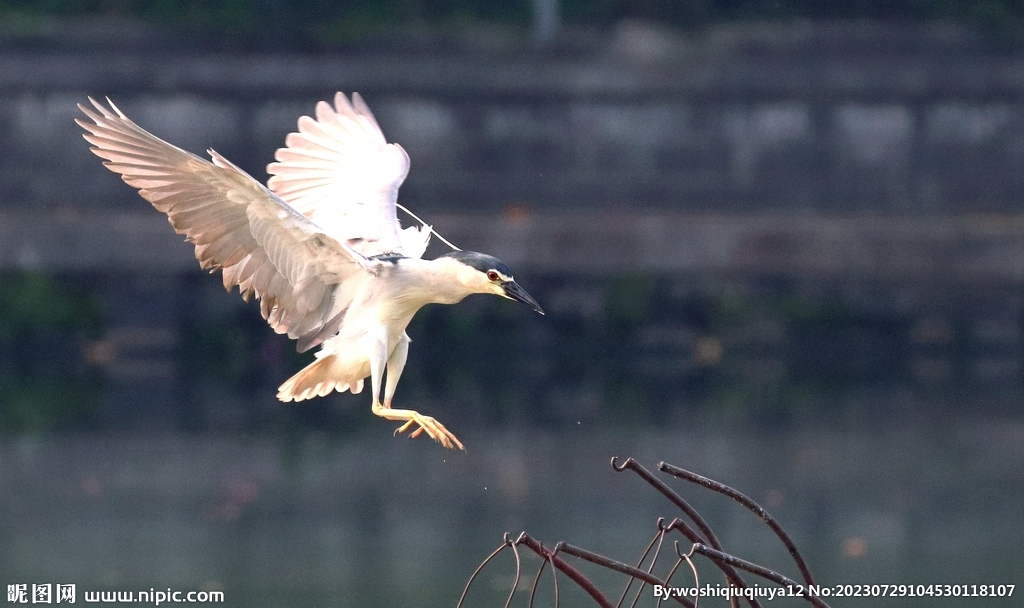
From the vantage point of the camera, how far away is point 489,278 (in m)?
3.40

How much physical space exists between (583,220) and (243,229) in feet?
20.1

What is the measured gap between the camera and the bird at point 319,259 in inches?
129

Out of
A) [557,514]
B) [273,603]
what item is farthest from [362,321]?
[557,514]

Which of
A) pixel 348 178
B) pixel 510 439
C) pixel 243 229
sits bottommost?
pixel 510 439

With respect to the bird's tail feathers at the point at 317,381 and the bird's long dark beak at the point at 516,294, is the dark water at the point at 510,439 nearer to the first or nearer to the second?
the bird's tail feathers at the point at 317,381

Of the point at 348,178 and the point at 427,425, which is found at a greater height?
the point at 348,178

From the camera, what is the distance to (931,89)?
9789 mm

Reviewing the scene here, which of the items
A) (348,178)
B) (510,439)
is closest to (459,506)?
(510,439)

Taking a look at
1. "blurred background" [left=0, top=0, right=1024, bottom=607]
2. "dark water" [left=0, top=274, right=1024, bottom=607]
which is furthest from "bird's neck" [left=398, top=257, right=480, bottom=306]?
"blurred background" [left=0, top=0, right=1024, bottom=607]

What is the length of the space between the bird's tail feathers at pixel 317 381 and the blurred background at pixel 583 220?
383 centimetres

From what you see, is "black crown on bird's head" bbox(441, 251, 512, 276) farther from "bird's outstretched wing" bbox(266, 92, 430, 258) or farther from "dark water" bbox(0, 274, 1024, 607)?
"dark water" bbox(0, 274, 1024, 607)

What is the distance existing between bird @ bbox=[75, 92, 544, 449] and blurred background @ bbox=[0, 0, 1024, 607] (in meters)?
3.74

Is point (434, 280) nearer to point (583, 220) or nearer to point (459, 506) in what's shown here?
point (459, 506)

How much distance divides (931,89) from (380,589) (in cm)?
577
